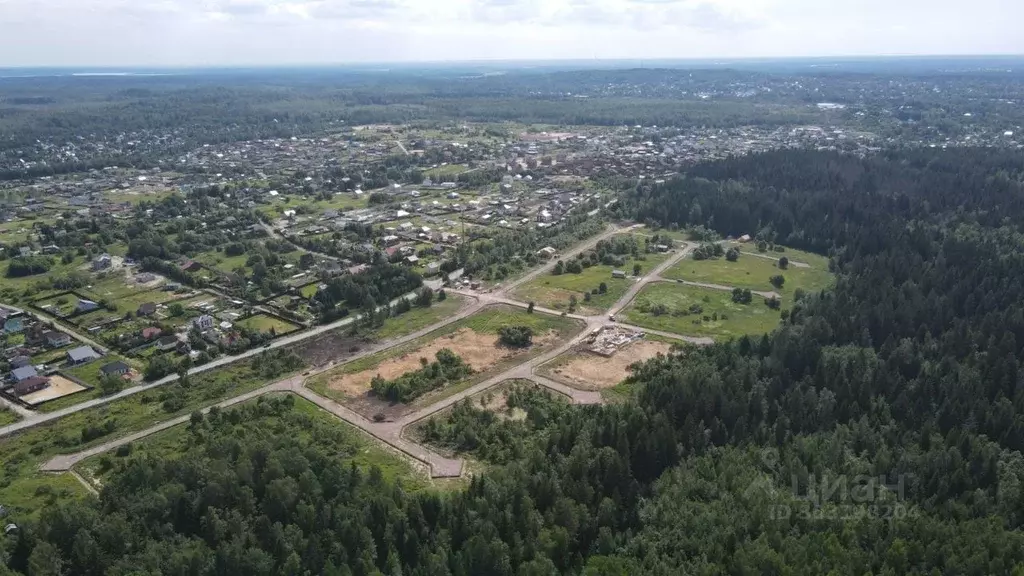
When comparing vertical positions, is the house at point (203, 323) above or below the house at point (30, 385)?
above

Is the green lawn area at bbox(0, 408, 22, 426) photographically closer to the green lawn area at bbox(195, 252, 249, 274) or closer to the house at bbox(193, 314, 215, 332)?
the house at bbox(193, 314, 215, 332)

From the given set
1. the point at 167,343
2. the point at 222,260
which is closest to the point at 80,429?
the point at 167,343

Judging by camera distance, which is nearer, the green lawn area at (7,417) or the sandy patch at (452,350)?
the green lawn area at (7,417)

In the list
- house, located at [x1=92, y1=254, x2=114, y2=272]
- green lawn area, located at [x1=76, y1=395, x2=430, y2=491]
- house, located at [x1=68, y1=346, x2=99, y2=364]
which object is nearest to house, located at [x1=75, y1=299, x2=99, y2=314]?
house, located at [x1=68, y1=346, x2=99, y2=364]

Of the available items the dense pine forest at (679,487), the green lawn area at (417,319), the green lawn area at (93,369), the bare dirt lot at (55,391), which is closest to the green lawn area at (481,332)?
the green lawn area at (417,319)

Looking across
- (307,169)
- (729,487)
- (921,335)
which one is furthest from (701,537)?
(307,169)

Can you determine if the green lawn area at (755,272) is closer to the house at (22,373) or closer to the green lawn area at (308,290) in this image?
the green lawn area at (308,290)

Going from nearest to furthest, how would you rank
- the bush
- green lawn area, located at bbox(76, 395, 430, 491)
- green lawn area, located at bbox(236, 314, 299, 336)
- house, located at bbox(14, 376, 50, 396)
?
green lawn area, located at bbox(76, 395, 430, 491), house, located at bbox(14, 376, 50, 396), the bush, green lawn area, located at bbox(236, 314, 299, 336)
